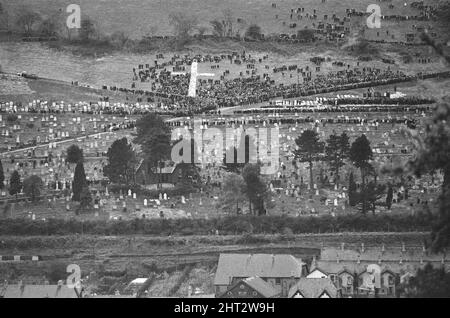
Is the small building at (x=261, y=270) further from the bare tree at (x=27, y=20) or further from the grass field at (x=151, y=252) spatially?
the bare tree at (x=27, y=20)

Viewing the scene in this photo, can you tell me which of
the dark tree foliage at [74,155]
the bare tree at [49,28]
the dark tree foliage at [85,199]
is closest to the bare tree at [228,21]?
the bare tree at [49,28]

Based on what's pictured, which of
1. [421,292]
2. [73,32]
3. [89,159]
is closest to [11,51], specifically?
[73,32]

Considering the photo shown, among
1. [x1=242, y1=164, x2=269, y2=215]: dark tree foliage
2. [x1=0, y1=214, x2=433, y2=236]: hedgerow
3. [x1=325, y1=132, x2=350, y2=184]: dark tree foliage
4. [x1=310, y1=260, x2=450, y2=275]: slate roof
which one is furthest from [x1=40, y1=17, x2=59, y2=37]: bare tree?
[x1=310, y1=260, x2=450, y2=275]: slate roof

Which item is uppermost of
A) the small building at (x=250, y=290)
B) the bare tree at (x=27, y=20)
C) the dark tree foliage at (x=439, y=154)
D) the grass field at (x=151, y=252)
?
the bare tree at (x=27, y=20)

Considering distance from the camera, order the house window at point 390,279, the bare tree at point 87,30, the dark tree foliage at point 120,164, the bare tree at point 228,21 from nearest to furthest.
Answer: the house window at point 390,279, the dark tree foliage at point 120,164, the bare tree at point 87,30, the bare tree at point 228,21

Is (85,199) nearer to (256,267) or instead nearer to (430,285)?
(256,267)

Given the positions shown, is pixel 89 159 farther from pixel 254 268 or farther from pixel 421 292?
pixel 421 292

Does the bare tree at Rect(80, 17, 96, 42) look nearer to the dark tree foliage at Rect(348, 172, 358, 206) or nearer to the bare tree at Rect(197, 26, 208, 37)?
the bare tree at Rect(197, 26, 208, 37)
